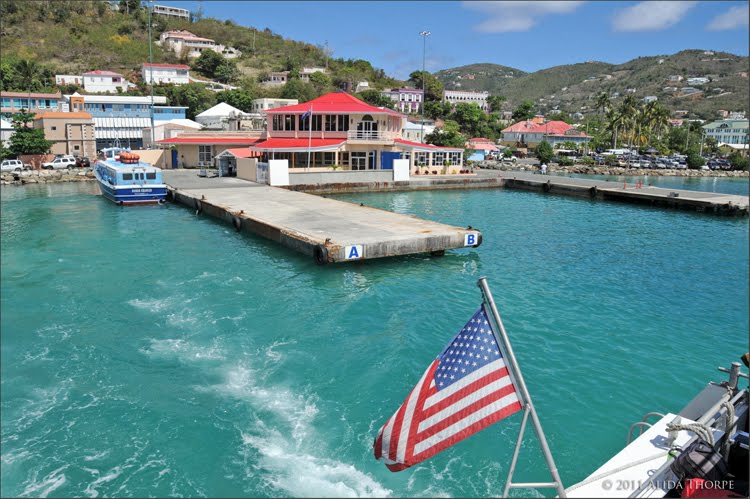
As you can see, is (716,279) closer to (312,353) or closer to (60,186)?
(312,353)

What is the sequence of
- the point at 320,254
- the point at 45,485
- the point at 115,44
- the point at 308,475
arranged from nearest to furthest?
the point at 45,485
the point at 308,475
the point at 320,254
the point at 115,44

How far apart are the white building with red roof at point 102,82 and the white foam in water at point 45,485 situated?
10755 cm

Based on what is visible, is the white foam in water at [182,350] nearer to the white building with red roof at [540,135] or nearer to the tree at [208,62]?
the white building with red roof at [540,135]

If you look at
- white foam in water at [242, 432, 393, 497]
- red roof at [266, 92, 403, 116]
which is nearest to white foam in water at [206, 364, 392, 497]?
white foam in water at [242, 432, 393, 497]

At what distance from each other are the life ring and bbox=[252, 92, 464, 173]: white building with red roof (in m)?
29.1

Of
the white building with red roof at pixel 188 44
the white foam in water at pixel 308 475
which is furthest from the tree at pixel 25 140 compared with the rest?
the white building with red roof at pixel 188 44

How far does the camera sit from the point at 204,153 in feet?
189

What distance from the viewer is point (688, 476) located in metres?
7.21

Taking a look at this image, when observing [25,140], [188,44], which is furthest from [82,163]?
[188,44]

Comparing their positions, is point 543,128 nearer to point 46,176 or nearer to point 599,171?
point 599,171

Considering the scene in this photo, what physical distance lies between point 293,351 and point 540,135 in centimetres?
10582

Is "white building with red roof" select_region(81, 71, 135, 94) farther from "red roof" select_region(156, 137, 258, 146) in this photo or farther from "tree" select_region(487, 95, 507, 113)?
"tree" select_region(487, 95, 507, 113)

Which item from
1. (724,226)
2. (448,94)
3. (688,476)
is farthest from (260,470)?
(448,94)

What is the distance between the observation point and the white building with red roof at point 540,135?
108 m
